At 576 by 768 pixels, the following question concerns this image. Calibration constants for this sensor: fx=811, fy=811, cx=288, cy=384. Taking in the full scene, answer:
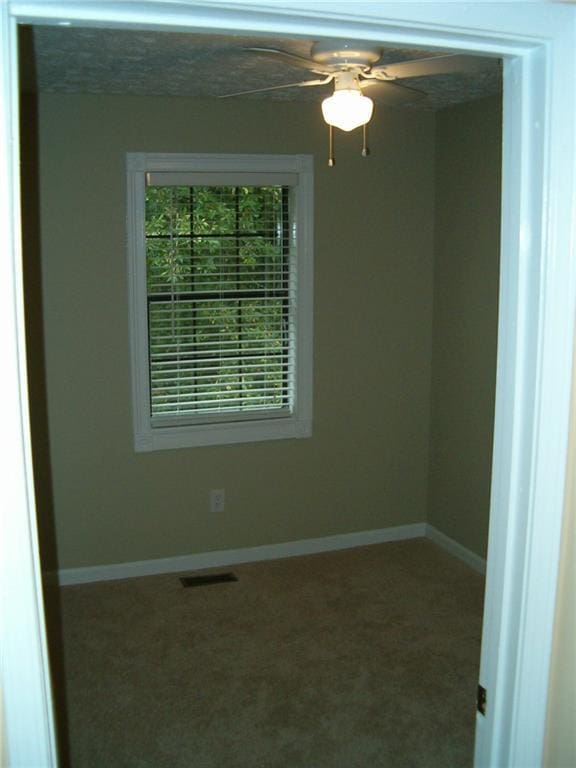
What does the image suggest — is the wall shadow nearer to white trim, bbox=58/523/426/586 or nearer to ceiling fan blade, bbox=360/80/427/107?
white trim, bbox=58/523/426/586

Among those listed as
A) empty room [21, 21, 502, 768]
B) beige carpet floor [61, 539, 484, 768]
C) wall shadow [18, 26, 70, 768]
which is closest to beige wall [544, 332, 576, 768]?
beige carpet floor [61, 539, 484, 768]

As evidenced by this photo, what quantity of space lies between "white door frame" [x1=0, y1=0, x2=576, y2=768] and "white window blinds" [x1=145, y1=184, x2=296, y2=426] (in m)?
3.07

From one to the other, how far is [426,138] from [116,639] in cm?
316

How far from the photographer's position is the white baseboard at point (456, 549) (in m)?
4.45

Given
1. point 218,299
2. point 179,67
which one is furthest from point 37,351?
point 179,67

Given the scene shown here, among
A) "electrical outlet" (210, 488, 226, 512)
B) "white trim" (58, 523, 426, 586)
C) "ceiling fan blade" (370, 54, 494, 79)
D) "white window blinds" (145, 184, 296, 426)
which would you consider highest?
"ceiling fan blade" (370, 54, 494, 79)

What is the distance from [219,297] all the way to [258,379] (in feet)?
1.70

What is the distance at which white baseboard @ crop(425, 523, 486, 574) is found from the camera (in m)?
4.45

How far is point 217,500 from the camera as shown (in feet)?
14.9

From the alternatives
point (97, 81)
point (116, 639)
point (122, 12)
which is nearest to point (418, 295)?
point (97, 81)

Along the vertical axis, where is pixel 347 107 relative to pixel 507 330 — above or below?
above

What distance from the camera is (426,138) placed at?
15.2ft

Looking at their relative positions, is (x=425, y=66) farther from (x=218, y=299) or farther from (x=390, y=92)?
(x=218, y=299)

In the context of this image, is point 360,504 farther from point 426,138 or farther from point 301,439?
point 426,138
